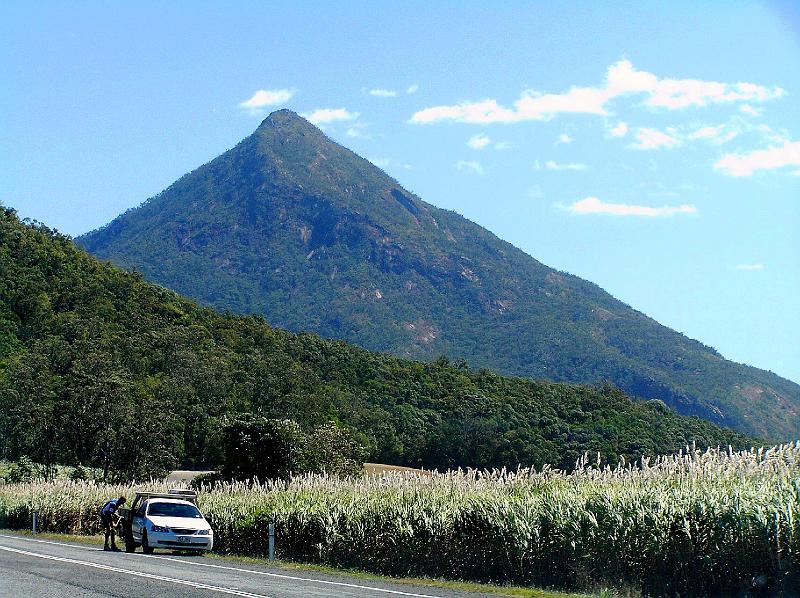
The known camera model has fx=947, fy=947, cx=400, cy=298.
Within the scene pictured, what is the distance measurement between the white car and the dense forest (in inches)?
1236

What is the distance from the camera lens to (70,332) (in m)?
82.1

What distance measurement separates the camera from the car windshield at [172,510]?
27297mm

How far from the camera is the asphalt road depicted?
15.4 m

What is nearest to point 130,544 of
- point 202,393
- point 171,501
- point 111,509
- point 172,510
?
point 172,510

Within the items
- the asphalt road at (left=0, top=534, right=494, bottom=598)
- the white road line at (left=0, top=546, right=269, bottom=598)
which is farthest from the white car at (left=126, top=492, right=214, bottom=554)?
the white road line at (left=0, top=546, right=269, bottom=598)

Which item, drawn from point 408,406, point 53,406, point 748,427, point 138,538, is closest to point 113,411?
point 53,406

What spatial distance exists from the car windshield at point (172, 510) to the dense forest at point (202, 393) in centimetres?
3148

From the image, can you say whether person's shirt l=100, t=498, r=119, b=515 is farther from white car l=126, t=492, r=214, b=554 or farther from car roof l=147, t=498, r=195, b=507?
car roof l=147, t=498, r=195, b=507

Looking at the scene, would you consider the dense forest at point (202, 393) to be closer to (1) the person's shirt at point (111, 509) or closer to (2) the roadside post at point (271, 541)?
(1) the person's shirt at point (111, 509)

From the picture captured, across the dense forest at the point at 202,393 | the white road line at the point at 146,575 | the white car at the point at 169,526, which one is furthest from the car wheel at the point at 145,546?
the dense forest at the point at 202,393

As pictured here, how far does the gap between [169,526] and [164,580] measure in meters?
9.48

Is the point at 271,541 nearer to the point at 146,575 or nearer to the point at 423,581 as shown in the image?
the point at 423,581

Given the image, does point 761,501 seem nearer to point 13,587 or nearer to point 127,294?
point 13,587

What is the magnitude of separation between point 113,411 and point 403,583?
44110 mm
